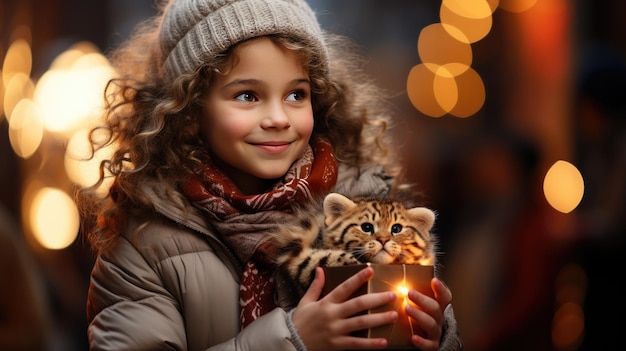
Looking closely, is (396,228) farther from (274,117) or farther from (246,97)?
(246,97)

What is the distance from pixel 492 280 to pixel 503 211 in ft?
1.66

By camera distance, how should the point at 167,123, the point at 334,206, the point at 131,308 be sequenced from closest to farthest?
the point at 334,206 → the point at 131,308 → the point at 167,123

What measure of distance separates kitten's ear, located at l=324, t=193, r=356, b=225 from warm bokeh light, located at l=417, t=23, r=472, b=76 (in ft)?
23.8

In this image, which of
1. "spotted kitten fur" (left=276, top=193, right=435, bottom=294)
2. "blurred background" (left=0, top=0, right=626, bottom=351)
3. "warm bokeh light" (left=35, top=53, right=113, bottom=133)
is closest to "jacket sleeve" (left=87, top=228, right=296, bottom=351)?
"spotted kitten fur" (left=276, top=193, right=435, bottom=294)

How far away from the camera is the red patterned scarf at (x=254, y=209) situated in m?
2.57

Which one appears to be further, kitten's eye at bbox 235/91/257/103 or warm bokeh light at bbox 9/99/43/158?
warm bokeh light at bbox 9/99/43/158

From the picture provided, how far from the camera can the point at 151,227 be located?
8.77 ft

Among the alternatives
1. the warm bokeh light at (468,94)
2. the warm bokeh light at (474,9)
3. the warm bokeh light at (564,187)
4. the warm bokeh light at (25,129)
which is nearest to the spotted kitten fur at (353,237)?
the warm bokeh light at (564,187)

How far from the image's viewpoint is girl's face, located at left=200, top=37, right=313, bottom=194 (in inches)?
105

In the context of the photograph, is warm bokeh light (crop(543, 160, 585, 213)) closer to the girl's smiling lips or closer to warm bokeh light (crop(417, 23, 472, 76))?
warm bokeh light (crop(417, 23, 472, 76))

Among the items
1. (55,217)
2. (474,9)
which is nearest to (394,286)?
(55,217)

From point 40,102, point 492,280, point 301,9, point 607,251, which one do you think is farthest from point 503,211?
point 40,102

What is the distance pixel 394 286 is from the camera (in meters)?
2.24

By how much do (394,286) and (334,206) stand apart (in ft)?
1.03
